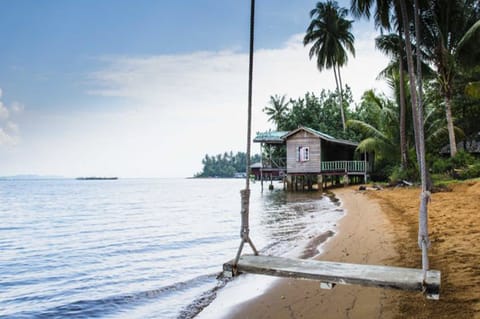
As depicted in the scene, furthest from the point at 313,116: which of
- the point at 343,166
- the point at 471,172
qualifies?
the point at 471,172

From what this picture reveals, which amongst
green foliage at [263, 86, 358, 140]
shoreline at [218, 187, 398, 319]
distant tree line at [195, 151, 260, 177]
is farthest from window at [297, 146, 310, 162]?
distant tree line at [195, 151, 260, 177]

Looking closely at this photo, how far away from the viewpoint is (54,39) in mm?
18438

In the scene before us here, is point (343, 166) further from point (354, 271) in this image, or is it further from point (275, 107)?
point (354, 271)

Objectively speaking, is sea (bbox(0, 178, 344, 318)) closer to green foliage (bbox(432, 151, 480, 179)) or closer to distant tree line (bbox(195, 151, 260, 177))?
green foliage (bbox(432, 151, 480, 179))

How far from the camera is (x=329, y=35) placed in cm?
2770

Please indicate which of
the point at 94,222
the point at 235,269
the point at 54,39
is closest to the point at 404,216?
the point at 235,269

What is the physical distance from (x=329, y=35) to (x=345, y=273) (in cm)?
2751

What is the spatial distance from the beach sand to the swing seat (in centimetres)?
57

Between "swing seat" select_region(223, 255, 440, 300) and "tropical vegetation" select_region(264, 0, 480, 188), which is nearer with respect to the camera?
"swing seat" select_region(223, 255, 440, 300)

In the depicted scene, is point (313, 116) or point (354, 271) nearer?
point (354, 271)

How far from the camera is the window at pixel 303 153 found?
24438mm

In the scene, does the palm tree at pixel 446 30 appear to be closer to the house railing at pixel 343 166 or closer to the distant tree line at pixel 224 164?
the house railing at pixel 343 166

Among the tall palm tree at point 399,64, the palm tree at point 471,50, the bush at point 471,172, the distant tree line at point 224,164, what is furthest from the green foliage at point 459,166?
the distant tree line at point 224,164

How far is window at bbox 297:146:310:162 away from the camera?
2444 centimetres
